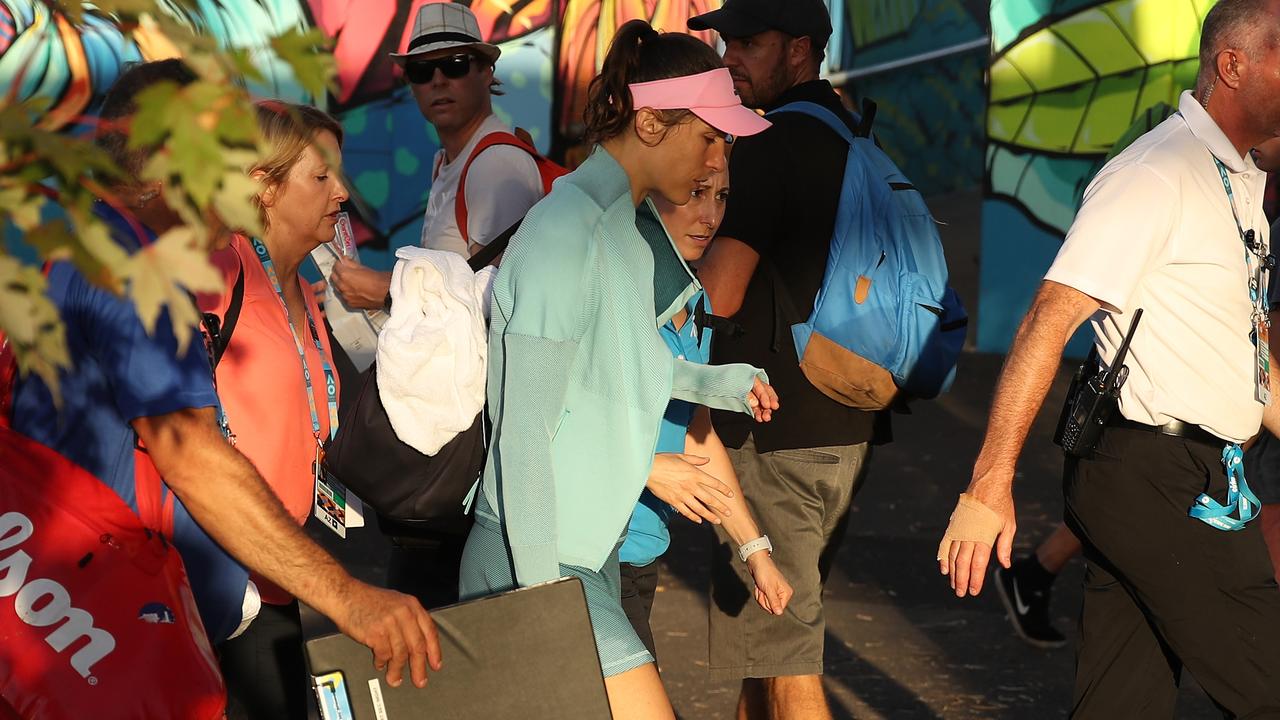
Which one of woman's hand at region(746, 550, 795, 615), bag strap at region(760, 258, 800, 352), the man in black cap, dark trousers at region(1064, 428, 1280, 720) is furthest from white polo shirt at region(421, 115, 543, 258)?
dark trousers at region(1064, 428, 1280, 720)

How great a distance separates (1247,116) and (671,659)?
287cm

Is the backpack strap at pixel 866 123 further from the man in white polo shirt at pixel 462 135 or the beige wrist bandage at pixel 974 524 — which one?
the beige wrist bandage at pixel 974 524

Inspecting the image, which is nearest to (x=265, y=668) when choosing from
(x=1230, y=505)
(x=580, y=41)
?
(x=1230, y=505)

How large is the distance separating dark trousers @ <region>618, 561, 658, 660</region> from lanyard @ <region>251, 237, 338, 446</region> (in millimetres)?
737

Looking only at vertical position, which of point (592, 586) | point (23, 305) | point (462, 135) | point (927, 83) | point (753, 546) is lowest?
point (927, 83)

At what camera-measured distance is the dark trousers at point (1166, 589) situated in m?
3.27

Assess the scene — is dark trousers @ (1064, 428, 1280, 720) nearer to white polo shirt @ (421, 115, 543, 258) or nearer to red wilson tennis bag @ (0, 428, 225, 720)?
white polo shirt @ (421, 115, 543, 258)

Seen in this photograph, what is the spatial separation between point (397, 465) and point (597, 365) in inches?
18.9

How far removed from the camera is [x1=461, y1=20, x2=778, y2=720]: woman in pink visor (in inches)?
114

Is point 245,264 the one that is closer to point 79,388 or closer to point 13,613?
point 79,388

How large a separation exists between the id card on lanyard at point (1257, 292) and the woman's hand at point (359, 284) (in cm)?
219

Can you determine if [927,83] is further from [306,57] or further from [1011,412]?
[306,57]

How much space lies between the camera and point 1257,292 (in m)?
3.40

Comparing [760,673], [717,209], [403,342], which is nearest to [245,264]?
[403,342]
